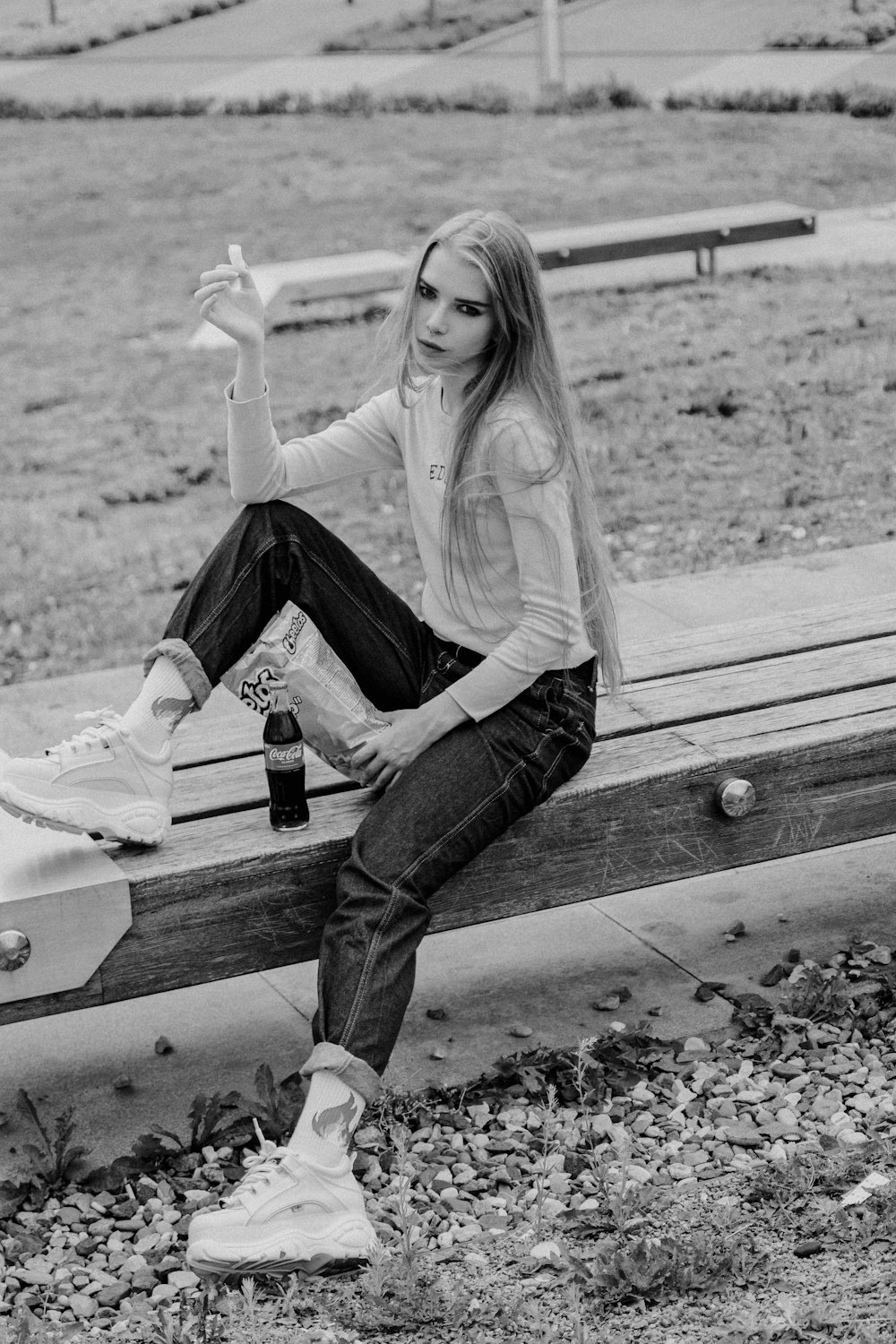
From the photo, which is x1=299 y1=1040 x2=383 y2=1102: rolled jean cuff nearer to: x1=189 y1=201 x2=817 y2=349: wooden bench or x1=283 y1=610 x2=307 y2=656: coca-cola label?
x1=283 y1=610 x2=307 y2=656: coca-cola label

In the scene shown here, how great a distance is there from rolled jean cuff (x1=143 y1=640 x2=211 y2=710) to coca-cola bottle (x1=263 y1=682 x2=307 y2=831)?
15 centimetres

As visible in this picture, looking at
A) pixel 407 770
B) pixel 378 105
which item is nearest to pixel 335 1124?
pixel 407 770

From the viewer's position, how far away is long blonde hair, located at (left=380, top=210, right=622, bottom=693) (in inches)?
127

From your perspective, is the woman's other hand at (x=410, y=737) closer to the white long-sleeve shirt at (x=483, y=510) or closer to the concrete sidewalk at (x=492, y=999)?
the white long-sleeve shirt at (x=483, y=510)

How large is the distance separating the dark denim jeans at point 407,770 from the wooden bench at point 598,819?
14 cm

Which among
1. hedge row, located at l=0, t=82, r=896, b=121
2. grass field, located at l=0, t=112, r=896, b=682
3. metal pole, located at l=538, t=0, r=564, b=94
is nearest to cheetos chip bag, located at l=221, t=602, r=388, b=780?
grass field, located at l=0, t=112, r=896, b=682

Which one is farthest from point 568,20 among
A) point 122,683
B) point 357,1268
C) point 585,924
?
point 357,1268

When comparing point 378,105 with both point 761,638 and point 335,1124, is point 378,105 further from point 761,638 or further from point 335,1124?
point 335,1124

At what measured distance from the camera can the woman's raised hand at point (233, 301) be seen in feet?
10.7

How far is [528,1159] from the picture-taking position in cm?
317

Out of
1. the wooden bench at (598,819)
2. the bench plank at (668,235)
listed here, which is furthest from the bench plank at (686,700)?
the bench plank at (668,235)

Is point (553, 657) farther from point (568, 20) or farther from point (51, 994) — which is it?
point (568, 20)

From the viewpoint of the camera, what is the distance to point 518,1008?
147 inches

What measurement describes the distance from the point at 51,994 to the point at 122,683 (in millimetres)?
2416
